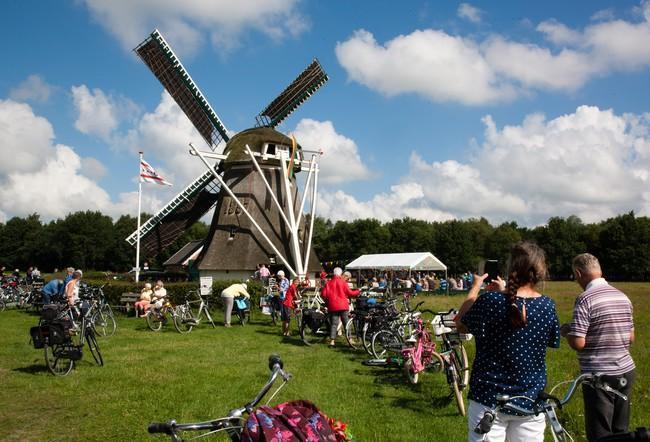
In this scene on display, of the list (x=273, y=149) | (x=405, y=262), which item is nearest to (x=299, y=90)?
(x=273, y=149)

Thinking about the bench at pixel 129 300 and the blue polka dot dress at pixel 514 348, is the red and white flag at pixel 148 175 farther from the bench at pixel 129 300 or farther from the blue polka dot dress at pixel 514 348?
the blue polka dot dress at pixel 514 348

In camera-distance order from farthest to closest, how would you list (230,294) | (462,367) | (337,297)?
(230,294), (337,297), (462,367)

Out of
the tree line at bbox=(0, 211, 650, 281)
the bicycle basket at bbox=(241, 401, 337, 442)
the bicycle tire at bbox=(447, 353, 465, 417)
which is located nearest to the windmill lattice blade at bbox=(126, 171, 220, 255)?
the bicycle tire at bbox=(447, 353, 465, 417)

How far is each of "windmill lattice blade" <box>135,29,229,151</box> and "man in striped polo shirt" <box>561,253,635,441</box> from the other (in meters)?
29.9

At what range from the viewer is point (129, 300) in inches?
770

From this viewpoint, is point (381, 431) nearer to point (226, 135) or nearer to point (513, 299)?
point (513, 299)

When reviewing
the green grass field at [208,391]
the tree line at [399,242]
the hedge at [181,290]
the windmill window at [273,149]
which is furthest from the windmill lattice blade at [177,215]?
the tree line at [399,242]

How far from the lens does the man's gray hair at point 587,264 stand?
4.25m

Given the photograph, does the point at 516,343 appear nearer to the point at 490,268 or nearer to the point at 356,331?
the point at 490,268

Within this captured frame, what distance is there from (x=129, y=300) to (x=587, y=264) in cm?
1836

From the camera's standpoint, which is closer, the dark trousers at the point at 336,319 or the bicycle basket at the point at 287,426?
the bicycle basket at the point at 287,426

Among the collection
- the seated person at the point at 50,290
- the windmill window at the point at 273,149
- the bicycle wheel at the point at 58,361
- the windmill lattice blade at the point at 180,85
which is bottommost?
the bicycle wheel at the point at 58,361

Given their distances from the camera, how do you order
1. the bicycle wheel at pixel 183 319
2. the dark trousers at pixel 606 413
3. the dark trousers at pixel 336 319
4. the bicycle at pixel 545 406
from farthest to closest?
the bicycle wheel at pixel 183 319
the dark trousers at pixel 336 319
the dark trousers at pixel 606 413
the bicycle at pixel 545 406

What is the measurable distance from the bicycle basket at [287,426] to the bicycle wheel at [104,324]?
1236 centimetres
